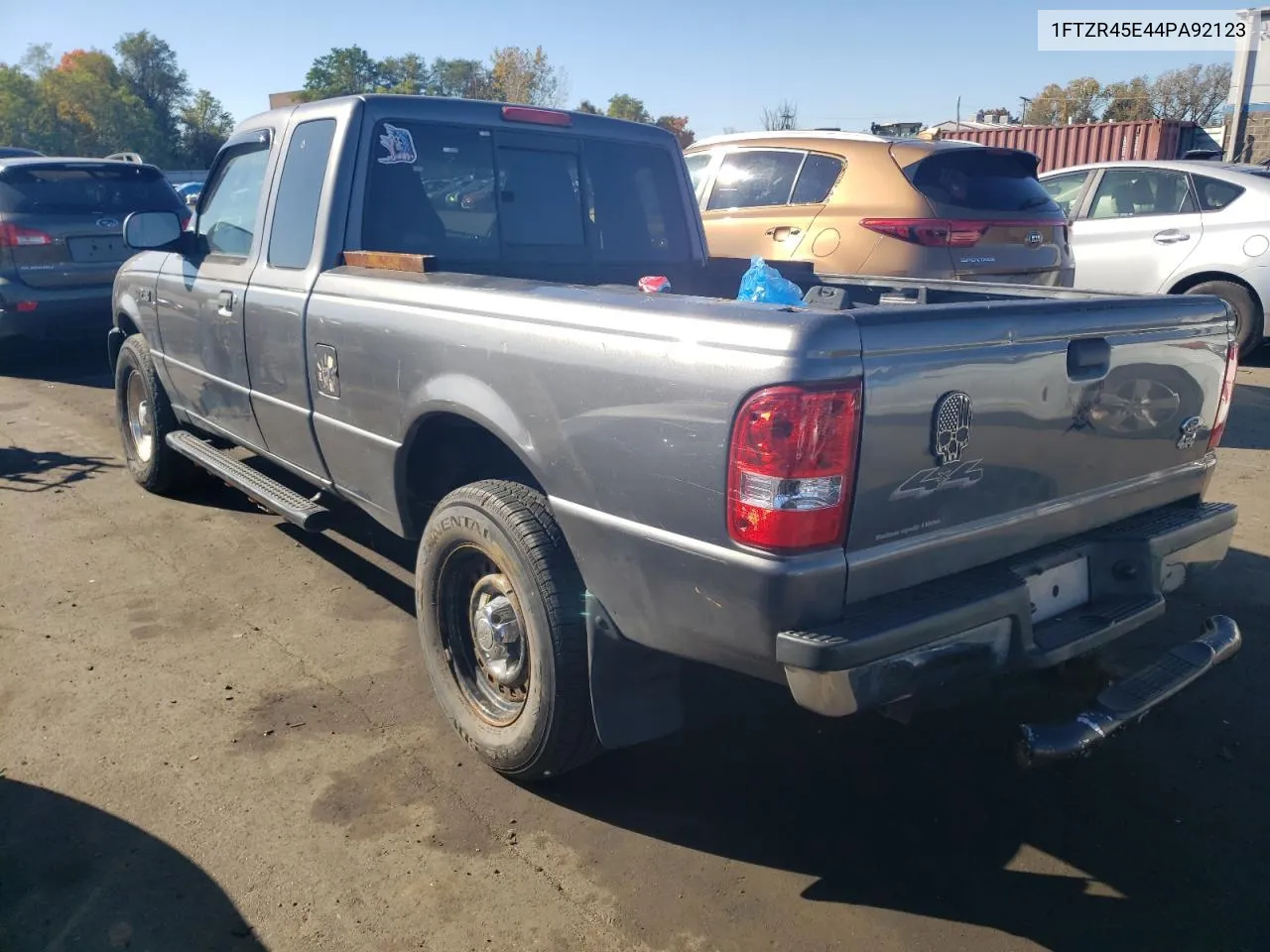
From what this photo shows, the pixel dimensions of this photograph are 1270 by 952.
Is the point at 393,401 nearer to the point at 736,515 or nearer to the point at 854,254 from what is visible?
the point at 736,515

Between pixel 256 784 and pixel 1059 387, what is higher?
pixel 1059 387

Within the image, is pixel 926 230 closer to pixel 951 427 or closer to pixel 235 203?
pixel 235 203

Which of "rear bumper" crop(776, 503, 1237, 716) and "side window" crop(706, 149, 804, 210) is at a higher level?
"side window" crop(706, 149, 804, 210)

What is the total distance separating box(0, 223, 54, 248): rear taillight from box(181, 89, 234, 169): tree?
6712 cm

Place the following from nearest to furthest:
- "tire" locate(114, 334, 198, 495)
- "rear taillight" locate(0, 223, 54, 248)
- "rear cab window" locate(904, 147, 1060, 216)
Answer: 1. "tire" locate(114, 334, 198, 495)
2. "rear cab window" locate(904, 147, 1060, 216)
3. "rear taillight" locate(0, 223, 54, 248)

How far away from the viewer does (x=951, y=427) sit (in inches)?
90.3

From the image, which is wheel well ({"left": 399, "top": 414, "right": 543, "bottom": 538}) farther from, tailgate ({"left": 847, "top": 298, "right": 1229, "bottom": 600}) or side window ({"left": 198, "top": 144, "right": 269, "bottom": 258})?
side window ({"left": 198, "top": 144, "right": 269, "bottom": 258})

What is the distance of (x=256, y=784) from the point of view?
306 centimetres

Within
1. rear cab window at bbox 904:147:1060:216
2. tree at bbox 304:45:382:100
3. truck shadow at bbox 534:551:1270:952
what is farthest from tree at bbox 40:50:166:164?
truck shadow at bbox 534:551:1270:952

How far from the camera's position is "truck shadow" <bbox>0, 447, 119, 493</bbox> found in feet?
20.1

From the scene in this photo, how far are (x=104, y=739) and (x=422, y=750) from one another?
3.57 feet

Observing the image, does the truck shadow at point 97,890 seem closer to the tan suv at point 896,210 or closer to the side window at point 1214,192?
the tan suv at point 896,210

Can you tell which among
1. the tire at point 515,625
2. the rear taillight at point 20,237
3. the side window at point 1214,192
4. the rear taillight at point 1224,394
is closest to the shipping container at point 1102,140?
the side window at point 1214,192

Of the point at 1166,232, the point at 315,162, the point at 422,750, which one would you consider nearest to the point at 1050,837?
the point at 422,750
